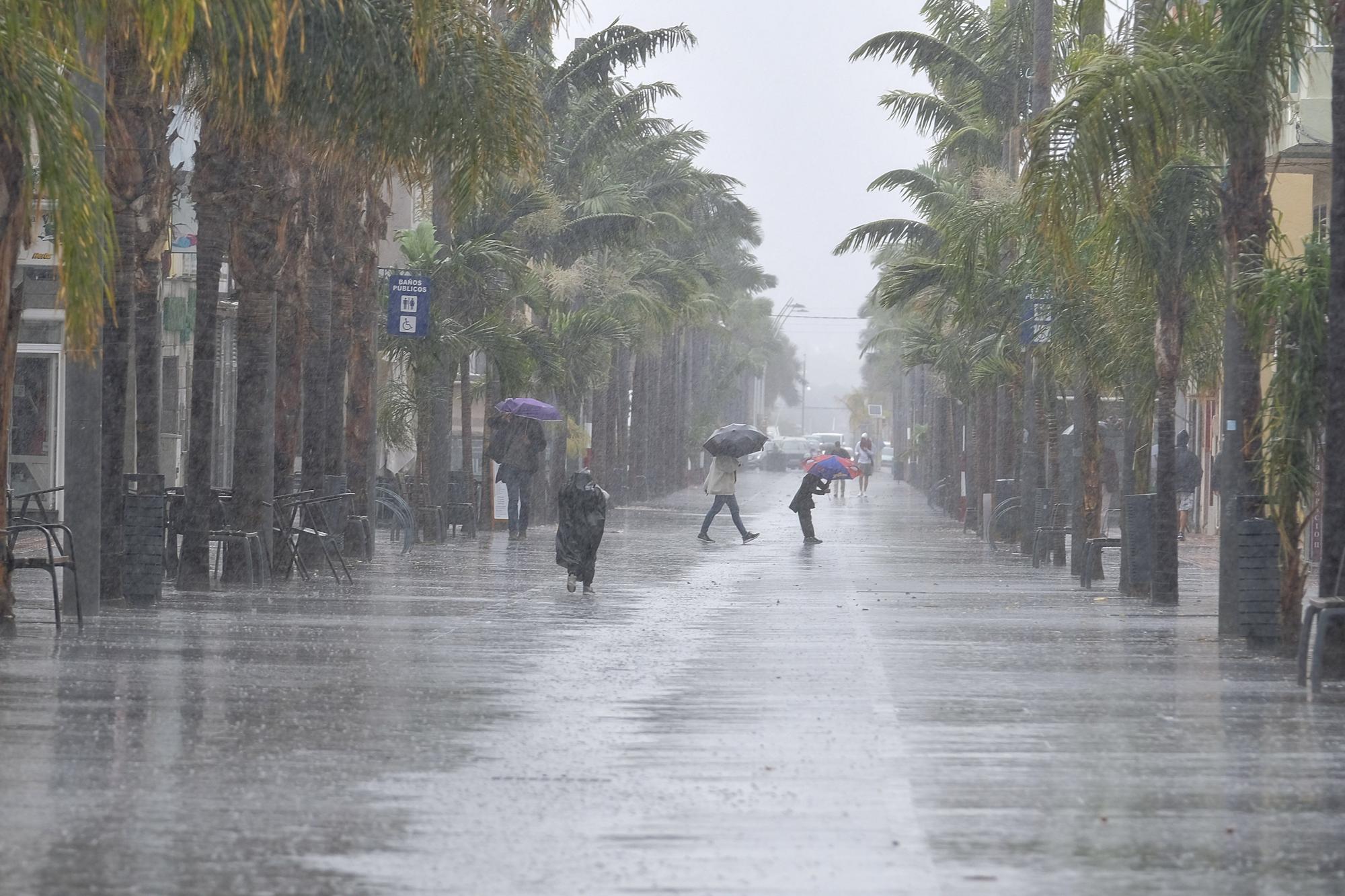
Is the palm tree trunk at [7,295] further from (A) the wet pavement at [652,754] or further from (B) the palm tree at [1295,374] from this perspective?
(B) the palm tree at [1295,374]

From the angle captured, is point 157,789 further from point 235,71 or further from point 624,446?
point 624,446

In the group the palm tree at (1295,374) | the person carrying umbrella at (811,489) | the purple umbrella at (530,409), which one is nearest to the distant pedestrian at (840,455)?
the person carrying umbrella at (811,489)

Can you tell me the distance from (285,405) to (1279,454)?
1196 cm

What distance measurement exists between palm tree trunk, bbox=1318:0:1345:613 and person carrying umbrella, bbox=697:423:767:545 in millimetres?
19098

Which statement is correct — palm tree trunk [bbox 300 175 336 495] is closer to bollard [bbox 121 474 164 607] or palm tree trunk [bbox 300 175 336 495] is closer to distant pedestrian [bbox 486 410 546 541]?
bollard [bbox 121 474 164 607]

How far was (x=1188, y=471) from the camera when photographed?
120 ft

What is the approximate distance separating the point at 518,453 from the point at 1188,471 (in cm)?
1205

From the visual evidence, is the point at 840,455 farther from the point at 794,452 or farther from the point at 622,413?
the point at 794,452

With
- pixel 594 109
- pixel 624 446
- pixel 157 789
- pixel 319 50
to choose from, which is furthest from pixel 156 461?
pixel 624 446

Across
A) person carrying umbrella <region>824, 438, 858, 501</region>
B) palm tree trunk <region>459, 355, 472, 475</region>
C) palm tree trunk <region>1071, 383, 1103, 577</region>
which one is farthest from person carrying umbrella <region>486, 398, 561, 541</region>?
person carrying umbrella <region>824, 438, 858, 501</region>

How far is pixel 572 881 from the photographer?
652 cm

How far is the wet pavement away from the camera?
22.2 feet

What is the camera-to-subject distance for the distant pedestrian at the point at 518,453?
1248 inches

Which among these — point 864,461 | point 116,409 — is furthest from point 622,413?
point 116,409
